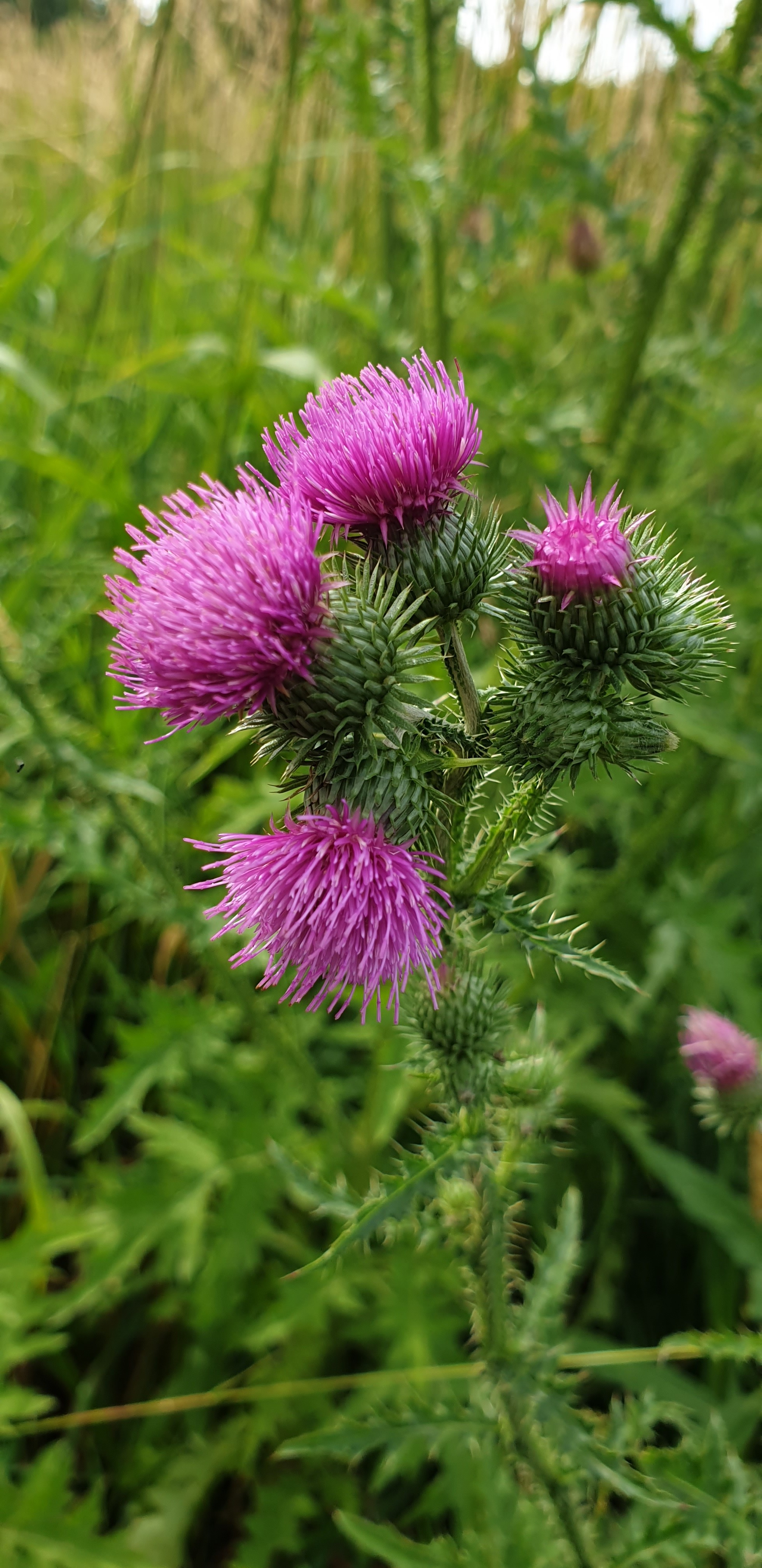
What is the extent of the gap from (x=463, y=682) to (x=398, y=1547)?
162 centimetres

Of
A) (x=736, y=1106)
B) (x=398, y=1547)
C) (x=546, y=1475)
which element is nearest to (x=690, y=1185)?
(x=736, y=1106)

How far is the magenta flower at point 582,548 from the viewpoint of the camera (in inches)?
46.6

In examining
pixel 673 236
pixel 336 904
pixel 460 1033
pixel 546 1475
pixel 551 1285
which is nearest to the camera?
pixel 336 904

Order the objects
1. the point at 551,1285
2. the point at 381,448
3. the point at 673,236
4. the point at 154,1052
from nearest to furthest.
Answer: the point at 381,448 < the point at 551,1285 < the point at 154,1052 < the point at 673,236

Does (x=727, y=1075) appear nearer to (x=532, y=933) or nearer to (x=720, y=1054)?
(x=720, y=1054)

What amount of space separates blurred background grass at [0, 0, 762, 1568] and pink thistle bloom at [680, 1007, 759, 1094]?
322 millimetres

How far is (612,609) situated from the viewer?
119 cm

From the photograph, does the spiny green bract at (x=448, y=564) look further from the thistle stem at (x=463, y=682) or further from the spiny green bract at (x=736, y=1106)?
the spiny green bract at (x=736, y=1106)

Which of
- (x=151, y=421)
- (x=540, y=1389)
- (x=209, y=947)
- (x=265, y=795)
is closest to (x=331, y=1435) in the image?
(x=540, y=1389)

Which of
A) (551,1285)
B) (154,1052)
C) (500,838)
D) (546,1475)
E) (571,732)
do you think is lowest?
(546,1475)

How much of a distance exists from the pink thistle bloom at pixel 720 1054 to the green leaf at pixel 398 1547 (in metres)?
1.06

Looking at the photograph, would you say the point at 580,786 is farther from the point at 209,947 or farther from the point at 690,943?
the point at 209,947

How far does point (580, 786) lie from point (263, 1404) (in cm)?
194

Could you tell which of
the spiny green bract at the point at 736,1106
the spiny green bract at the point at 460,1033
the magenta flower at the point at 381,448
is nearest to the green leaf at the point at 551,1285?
the spiny green bract at the point at 736,1106
